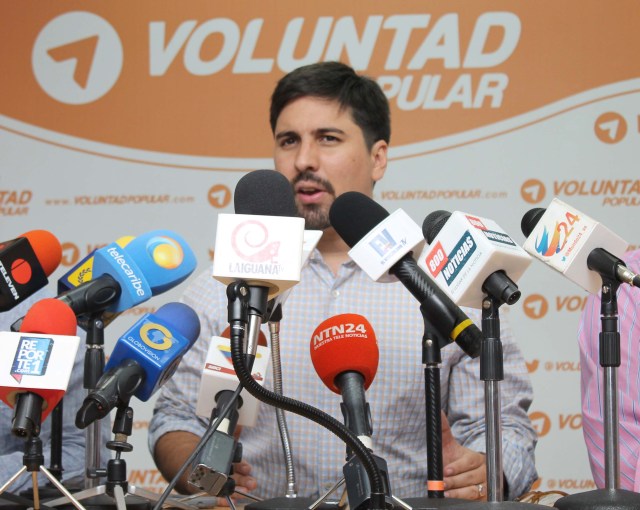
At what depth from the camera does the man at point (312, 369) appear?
2293 mm

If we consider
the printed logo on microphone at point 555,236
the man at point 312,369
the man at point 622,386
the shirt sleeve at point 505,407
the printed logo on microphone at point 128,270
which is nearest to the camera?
the printed logo on microphone at point 555,236

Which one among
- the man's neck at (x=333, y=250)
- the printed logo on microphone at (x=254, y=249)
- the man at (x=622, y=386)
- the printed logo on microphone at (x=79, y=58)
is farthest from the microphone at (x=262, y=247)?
the printed logo on microphone at (x=79, y=58)

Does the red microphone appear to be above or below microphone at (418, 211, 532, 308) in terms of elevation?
below

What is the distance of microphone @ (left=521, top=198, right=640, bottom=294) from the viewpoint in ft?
4.78

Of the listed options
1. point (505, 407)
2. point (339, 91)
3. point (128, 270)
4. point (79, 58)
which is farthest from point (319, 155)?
point (79, 58)

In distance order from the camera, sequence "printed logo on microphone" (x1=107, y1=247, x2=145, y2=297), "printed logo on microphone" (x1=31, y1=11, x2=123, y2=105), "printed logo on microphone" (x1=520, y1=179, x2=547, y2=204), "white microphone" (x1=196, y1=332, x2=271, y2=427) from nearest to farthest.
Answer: "printed logo on microphone" (x1=107, y1=247, x2=145, y2=297)
"white microphone" (x1=196, y1=332, x2=271, y2=427)
"printed logo on microphone" (x1=520, y1=179, x2=547, y2=204)
"printed logo on microphone" (x1=31, y1=11, x2=123, y2=105)

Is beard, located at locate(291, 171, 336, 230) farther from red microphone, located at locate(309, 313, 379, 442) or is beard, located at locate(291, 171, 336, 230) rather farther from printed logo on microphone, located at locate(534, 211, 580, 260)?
red microphone, located at locate(309, 313, 379, 442)

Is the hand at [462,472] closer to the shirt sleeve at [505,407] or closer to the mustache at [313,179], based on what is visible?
the shirt sleeve at [505,407]

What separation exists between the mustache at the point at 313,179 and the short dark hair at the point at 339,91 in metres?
0.23

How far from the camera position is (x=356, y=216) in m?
1.41

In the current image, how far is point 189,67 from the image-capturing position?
12.0 feet

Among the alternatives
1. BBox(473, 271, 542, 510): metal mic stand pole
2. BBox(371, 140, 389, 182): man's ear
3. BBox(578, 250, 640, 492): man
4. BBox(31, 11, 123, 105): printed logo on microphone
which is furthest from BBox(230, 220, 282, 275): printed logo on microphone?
BBox(31, 11, 123, 105): printed logo on microphone

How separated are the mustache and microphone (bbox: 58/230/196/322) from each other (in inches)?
31.0

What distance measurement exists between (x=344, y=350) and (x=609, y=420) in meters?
0.45
